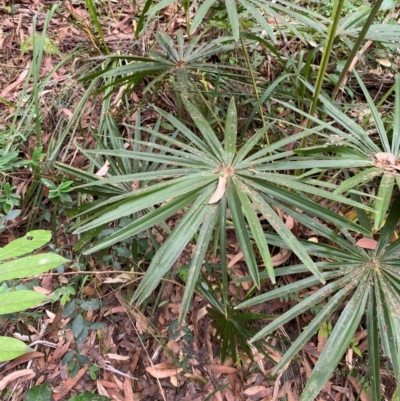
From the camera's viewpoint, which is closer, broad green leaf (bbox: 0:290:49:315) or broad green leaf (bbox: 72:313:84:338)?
broad green leaf (bbox: 0:290:49:315)

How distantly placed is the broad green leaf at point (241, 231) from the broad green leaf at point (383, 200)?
0.23 m

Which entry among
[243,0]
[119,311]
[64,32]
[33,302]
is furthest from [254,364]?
[64,32]

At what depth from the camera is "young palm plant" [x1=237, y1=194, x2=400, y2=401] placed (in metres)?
0.68

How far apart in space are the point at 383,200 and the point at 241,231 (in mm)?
262

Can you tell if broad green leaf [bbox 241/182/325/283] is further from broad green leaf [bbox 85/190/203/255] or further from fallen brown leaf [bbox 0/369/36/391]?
fallen brown leaf [bbox 0/369/36/391]

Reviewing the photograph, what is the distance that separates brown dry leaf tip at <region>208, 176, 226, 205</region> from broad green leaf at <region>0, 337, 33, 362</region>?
0.39 metres

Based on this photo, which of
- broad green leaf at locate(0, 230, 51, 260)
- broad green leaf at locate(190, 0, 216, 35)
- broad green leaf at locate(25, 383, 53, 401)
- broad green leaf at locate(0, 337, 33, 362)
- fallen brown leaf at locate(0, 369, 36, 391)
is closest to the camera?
broad green leaf at locate(0, 337, 33, 362)

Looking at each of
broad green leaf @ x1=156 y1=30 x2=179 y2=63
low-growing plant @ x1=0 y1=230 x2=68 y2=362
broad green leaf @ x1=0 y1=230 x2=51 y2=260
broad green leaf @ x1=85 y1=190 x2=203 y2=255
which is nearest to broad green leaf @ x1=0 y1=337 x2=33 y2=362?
low-growing plant @ x1=0 y1=230 x2=68 y2=362

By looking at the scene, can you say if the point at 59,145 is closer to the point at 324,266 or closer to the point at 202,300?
the point at 202,300

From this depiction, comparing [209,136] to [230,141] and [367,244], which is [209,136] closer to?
[230,141]

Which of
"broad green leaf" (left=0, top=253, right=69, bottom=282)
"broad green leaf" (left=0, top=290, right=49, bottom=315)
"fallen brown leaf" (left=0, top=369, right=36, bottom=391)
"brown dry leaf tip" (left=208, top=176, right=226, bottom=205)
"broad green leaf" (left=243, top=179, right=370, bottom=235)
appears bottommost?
"fallen brown leaf" (left=0, top=369, right=36, bottom=391)

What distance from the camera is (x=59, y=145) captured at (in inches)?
53.6

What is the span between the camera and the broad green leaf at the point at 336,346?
67cm

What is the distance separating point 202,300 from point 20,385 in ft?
1.97
